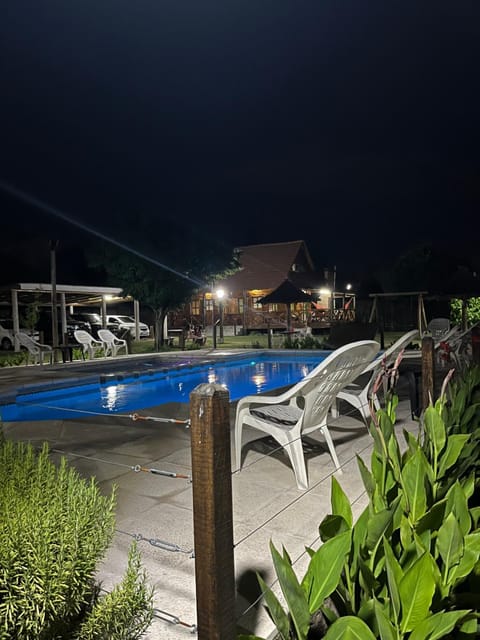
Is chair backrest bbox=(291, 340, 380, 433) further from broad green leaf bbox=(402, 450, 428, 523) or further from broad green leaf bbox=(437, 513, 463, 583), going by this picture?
broad green leaf bbox=(437, 513, 463, 583)

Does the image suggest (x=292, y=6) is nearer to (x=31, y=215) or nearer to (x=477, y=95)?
(x=477, y=95)

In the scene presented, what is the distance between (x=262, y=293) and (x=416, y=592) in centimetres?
2817

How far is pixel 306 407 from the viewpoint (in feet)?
10.8

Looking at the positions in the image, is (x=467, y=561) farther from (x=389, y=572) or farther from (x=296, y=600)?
(x=296, y=600)

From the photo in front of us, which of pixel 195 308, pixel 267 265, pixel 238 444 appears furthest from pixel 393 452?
pixel 195 308

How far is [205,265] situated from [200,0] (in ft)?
27.3

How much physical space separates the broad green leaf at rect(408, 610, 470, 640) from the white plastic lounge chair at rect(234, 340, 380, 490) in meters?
1.96

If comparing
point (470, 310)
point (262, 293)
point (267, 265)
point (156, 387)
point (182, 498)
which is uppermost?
point (267, 265)

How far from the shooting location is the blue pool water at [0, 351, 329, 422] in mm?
8070

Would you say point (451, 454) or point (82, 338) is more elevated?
point (82, 338)

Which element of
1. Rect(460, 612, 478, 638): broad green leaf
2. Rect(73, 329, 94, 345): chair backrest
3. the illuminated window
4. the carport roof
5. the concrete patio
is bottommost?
the concrete patio

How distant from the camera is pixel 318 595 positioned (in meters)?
1.31

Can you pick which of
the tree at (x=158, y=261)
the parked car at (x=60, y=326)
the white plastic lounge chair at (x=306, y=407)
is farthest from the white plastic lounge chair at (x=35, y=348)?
the white plastic lounge chair at (x=306, y=407)

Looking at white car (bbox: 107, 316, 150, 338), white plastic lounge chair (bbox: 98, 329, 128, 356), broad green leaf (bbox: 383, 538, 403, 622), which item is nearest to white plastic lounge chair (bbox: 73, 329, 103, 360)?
white plastic lounge chair (bbox: 98, 329, 128, 356)
